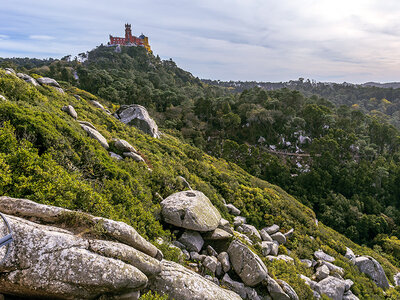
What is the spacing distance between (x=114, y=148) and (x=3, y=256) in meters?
11.4

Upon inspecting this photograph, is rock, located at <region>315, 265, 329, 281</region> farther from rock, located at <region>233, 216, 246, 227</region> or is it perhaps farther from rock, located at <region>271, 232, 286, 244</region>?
rock, located at <region>233, 216, 246, 227</region>

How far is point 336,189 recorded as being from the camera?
39.5 metres

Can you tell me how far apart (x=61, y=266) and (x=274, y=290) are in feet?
25.3

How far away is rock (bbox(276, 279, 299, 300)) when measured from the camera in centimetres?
896

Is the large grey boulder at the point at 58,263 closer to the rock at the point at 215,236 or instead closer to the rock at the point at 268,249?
the rock at the point at 215,236

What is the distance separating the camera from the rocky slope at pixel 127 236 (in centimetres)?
437

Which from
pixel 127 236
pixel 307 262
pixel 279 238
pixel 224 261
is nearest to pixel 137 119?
pixel 279 238

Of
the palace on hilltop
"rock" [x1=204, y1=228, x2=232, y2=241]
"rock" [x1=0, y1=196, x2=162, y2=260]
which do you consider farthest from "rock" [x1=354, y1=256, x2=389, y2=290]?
the palace on hilltop

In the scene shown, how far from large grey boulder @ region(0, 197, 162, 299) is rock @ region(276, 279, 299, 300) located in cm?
677

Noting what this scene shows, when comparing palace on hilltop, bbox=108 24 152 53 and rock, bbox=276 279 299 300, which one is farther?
palace on hilltop, bbox=108 24 152 53

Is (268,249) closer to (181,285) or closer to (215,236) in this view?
(215,236)

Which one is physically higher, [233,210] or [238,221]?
[233,210]

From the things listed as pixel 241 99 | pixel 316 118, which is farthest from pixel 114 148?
pixel 241 99

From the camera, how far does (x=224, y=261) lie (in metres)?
8.71
